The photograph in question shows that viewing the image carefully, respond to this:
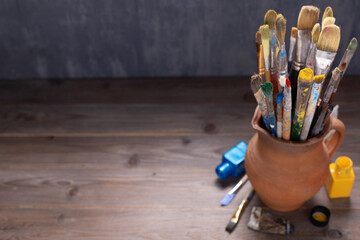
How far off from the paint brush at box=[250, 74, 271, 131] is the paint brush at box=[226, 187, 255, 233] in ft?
0.66

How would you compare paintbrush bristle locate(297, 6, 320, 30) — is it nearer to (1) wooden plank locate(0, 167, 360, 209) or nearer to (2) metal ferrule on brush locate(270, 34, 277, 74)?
(2) metal ferrule on brush locate(270, 34, 277, 74)

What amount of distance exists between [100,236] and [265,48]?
449mm

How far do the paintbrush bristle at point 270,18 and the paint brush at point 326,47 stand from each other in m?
0.07

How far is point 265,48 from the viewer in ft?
2.14

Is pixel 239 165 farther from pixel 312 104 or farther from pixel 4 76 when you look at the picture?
pixel 4 76

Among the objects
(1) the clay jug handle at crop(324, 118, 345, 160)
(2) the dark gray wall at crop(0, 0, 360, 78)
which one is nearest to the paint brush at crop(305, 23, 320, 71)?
(1) the clay jug handle at crop(324, 118, 345, 160)

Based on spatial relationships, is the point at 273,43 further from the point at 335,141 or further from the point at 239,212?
the point at 239,212

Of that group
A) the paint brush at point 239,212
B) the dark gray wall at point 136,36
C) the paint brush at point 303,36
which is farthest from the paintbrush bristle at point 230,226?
the dark gray wall at point 136,36

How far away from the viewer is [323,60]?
631 millimetres

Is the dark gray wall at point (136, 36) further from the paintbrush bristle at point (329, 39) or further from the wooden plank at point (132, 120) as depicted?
the paintbrush bristle at point (329, 39)

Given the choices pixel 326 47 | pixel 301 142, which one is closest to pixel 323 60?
pixel 326 47

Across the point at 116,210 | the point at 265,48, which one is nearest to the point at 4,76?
the point at 116,210

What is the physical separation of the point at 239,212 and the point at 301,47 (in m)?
0.33

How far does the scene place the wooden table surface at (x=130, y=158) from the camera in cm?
82
